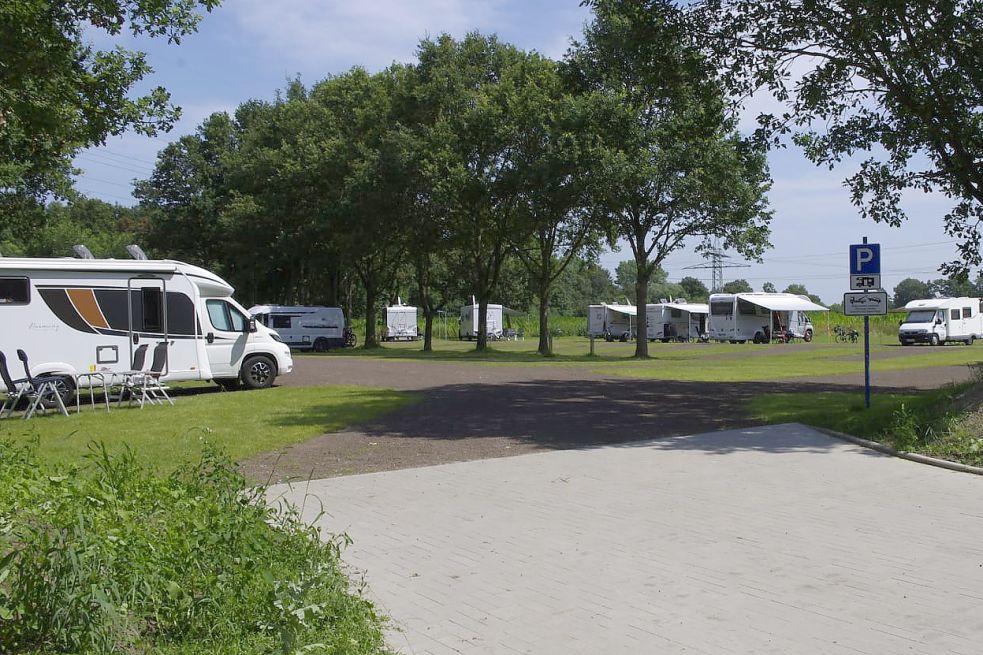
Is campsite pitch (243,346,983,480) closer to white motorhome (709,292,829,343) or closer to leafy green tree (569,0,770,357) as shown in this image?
leafy green tree (569,0,770,357)

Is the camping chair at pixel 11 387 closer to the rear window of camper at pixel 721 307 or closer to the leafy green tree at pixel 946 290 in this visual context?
the rear window of camper at pixel 721 307

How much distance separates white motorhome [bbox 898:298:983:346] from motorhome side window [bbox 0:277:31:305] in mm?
47132

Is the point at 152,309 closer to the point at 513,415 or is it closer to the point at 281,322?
the point at 513,415

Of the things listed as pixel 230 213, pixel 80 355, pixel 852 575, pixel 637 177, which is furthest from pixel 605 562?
pixel 230 213

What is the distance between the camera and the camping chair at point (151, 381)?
15422mm

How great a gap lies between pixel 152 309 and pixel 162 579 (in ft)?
46.7

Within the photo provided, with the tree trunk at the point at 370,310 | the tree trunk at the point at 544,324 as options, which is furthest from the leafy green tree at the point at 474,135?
the tree trunk at the point at 370,310

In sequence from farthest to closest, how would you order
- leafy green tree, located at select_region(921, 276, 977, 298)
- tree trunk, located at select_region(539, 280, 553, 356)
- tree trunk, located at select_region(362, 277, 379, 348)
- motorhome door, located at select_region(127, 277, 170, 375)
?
leafy green tree, located at select_region(921, 276, 977, 298) < tree trunk, located at select_region(362, 277, 379, 348) < tree trunk, located at select_region(539, 280, 553, 356) < motorhome door, located at select_region(127, 277, 170, 375)

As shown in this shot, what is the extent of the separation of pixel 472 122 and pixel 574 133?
196 inches

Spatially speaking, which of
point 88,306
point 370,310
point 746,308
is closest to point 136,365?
point 88,306

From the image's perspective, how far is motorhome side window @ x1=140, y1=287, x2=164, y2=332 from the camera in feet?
55.6

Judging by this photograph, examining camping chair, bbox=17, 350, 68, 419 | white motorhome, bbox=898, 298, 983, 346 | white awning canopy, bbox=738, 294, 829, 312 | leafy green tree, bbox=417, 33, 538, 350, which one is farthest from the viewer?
white awning canopy, bbox=738, 294, 829, 312

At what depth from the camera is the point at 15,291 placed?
52.0 feet

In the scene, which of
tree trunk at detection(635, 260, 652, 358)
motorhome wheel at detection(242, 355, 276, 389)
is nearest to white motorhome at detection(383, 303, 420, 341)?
tree trunk at detection(635, 260, 652, 358)
